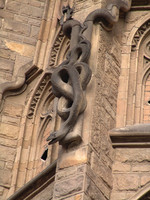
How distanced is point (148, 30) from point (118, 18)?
0.48 m

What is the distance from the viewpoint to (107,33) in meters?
14.7

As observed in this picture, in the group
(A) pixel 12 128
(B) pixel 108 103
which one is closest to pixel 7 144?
(A) pixel 12 128

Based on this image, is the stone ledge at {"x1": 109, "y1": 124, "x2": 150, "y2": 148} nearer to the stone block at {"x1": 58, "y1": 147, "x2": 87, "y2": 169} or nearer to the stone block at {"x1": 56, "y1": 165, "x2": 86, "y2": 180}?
the stone block at {"x1": 58, "y1": 147, "x2": 87, "y2": 169}

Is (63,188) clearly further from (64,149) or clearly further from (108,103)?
(108,103)

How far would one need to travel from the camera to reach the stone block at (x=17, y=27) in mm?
17297

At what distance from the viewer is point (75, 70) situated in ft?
45.4

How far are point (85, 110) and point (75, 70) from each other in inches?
23.1

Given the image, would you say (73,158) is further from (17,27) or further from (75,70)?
(17,27)

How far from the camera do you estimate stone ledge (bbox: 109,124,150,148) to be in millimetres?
13688

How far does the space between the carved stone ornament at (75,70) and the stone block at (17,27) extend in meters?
2.30

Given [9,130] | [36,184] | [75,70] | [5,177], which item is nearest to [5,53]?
[9,130]

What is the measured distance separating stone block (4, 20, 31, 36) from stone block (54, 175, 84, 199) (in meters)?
4.73

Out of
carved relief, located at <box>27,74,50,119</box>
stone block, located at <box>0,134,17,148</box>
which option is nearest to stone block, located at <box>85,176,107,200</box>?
stone block, located at <box>0,134,17,148</box>

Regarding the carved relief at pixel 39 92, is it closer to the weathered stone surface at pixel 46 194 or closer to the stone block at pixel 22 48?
the stone block at pixel 22 48
